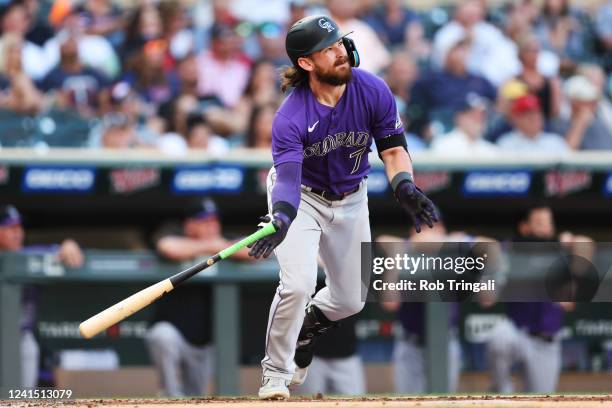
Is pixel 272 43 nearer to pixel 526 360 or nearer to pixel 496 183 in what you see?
pixel 496 183

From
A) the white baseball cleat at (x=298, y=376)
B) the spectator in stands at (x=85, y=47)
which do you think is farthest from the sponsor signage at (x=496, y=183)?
the white baseball cleat at (x=298, y=376)

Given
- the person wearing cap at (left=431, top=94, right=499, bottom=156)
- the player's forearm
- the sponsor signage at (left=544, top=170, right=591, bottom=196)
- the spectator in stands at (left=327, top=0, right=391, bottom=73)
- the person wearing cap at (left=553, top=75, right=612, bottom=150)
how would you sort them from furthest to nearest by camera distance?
the spectator in stands at (left=327, top=0, right=391, bottom=73) → the person wearing cap at (left=553, top=75, right=612, bottom=150) → the person wearing cap at (left=431, top=94, right=499, bottom=156) → the sponsor signage at (left=544, top=170, right=591, bottom=196) → the player's forearm

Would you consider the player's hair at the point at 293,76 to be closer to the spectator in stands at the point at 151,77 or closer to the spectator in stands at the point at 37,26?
the spectator in stands at the point at 151,77

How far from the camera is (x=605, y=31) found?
35.4ft

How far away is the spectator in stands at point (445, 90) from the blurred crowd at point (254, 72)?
12mm

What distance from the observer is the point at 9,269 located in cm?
859

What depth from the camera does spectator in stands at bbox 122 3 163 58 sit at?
9773 millimetres

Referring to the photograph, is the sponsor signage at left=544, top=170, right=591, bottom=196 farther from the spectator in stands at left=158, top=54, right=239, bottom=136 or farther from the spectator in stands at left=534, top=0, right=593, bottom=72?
the spectator in stands at left=158, top=54, right=239, bottom=136

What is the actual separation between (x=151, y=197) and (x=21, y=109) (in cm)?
113

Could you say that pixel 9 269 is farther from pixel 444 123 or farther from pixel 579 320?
pixel 579 320

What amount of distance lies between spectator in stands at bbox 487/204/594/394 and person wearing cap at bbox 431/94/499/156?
0.70m

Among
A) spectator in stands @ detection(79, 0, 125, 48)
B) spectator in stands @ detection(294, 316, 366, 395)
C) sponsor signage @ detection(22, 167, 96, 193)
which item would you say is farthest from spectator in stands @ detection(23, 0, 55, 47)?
spectator in stands @ detection(294, 316, 366, 395)

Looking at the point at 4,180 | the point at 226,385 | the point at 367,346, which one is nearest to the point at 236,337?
the point at 226,385

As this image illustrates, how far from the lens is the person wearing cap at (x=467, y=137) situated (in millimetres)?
9375
